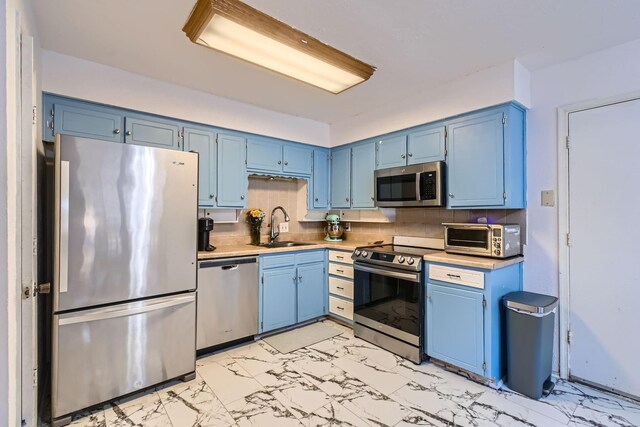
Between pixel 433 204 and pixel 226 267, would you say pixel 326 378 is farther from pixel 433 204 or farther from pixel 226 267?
pixel 433 204

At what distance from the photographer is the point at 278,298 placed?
319 cm

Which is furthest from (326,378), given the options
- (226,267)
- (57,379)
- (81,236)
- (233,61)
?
(233,61)

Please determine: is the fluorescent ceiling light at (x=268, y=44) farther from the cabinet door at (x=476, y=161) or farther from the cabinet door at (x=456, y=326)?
the cabinet door at (x=456, y=326)

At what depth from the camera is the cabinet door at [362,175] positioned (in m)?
3.53

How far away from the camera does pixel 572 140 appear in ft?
7.70

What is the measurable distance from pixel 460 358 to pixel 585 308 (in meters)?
0.99

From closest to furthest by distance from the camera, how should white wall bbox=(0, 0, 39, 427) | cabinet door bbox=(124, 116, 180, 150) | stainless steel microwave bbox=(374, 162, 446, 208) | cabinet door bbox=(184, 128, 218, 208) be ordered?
white wall bbox=(0, 0, 39, 427) → cabinet door bbox=(124, 116, 180, 150) → stainless steel microwave bbox=(374, 162, 446, 208) → cabinet door bbox=(184, 128, 218, 208)

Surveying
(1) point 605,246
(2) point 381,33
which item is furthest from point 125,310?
(1) point 605,246

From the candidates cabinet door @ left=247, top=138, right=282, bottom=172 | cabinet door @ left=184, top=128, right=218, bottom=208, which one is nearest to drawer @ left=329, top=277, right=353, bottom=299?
cabinet door @ left=247, top=138, right=282, bottom=172

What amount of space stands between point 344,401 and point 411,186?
1.93 metres

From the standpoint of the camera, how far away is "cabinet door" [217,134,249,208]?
10.2 feet

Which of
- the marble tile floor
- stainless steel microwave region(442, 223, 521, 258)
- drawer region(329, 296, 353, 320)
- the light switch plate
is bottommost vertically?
the marble tile floor

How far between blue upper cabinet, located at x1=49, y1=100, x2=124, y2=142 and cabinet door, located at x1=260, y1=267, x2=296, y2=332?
1819 millimetres

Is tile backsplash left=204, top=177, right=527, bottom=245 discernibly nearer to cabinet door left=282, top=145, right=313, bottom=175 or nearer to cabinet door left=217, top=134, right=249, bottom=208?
cabinet door left=282, top=145, right=313, bottom=175
